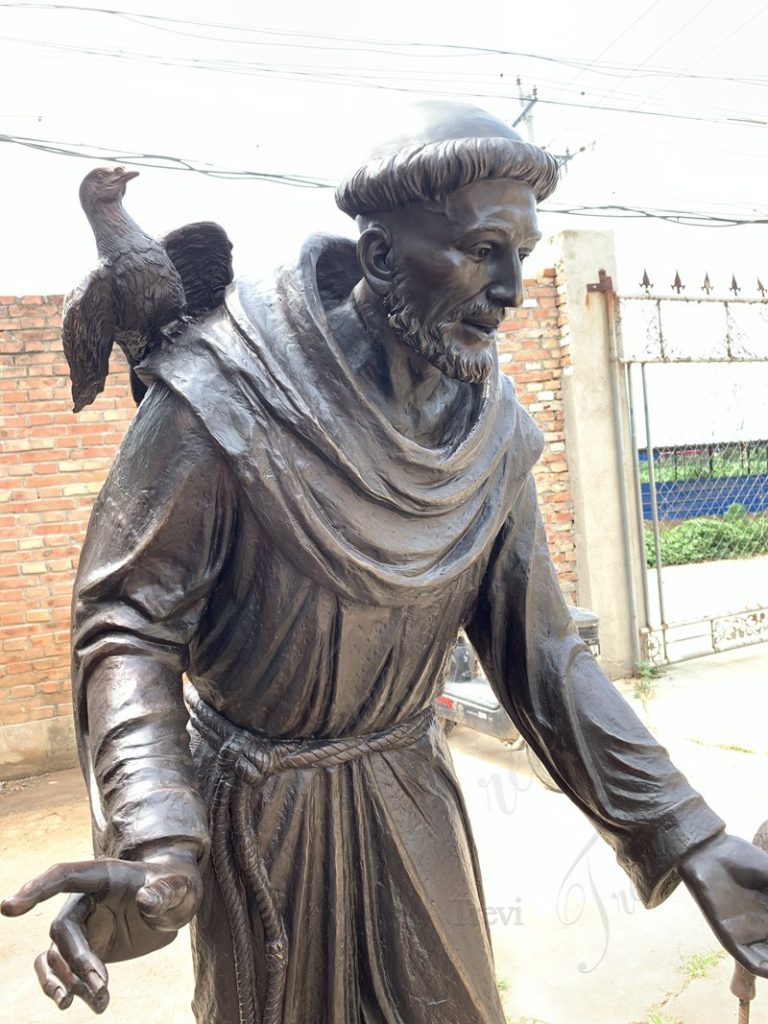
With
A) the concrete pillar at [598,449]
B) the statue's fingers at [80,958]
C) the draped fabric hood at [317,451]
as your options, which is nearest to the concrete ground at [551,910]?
the concrete pillar at [598,449]

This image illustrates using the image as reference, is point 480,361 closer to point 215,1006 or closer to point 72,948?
point 72,948

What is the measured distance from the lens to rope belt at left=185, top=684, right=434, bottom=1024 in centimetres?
121

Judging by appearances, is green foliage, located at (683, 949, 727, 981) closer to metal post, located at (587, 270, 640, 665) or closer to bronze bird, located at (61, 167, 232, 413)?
bronze bird, located at (61, 167, 232, 413)

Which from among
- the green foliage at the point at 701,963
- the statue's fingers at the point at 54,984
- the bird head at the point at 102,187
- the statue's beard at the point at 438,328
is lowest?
the green foliage at the point at 701,963

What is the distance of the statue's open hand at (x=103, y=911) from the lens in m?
0.82

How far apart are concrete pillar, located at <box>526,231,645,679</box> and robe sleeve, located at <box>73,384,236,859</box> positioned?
5.08m

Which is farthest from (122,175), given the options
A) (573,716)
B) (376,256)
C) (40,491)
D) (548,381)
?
(548,381)

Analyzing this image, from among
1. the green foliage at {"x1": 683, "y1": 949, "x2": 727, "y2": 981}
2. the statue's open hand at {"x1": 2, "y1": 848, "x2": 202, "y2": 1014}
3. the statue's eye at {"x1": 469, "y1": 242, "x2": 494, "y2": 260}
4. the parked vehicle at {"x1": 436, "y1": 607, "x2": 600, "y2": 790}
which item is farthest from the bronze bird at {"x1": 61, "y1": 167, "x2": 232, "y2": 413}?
the parked vehicle at {"x1": 436, "y1": 607, "x2": 600, "y2": 790}

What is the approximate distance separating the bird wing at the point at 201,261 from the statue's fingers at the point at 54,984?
92 cm

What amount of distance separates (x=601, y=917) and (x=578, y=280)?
4.19m

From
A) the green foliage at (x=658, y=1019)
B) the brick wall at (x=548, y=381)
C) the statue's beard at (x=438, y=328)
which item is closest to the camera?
the statue's beard at (x=438, y=328)

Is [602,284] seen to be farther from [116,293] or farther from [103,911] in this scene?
[103,911]

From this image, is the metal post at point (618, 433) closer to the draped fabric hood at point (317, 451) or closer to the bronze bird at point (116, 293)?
the draped fabric hood at point (317, 451)

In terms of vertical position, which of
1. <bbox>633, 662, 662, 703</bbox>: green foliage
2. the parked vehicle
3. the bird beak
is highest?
the bird beak
